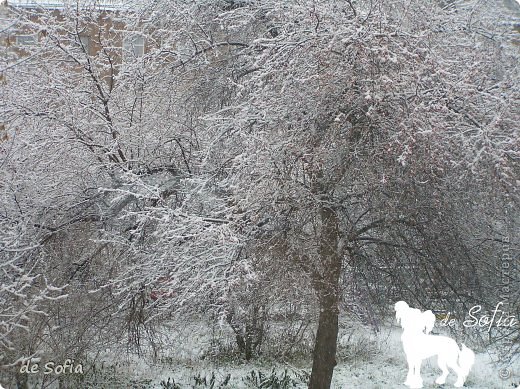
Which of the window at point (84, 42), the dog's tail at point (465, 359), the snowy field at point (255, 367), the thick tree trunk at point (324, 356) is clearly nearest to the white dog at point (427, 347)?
the dog's tail at point (465, 359)

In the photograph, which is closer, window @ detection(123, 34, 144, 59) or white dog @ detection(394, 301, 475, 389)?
white dog @ detection(394, 301, 475, 389)

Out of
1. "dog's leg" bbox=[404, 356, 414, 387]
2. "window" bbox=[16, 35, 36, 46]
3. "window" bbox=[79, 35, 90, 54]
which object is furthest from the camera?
"window" bbox=[16, 35, 36, 46]

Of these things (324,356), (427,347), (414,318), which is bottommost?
(324,356)

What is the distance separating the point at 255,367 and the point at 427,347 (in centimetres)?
357

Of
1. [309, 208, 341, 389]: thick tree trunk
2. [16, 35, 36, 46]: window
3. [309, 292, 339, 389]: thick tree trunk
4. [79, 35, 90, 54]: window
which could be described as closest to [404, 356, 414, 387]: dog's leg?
[309, 208, 341, 389]: thick tree trunk

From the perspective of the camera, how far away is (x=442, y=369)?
17.9 ft

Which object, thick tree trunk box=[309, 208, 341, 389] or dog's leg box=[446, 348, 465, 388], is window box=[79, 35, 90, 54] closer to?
thick tree trunk box=[309, 208, 341, 389]

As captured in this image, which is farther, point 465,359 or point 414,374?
point 414,374

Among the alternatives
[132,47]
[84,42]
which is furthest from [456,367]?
[84,42]

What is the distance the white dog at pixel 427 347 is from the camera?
5500 millimetres

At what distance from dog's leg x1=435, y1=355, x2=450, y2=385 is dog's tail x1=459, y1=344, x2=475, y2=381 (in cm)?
19

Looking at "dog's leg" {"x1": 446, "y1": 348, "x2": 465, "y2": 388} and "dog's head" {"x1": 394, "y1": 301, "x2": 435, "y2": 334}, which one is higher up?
"dog's head" {"x1": 394, "y1": 301, "x2": 435, "y2": 334}

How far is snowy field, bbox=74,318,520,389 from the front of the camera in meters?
6.81

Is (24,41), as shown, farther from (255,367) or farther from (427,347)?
(427,347)
